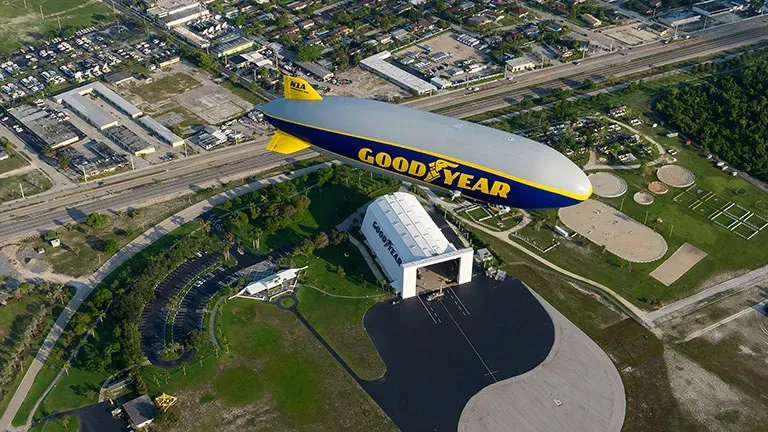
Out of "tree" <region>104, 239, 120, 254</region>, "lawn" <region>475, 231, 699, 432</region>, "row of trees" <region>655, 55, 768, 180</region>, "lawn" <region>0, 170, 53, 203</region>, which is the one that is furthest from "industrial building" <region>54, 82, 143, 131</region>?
"row of trees" <region>655, 55, 768, 180</region>

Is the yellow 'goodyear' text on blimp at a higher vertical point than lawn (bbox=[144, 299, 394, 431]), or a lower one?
higher

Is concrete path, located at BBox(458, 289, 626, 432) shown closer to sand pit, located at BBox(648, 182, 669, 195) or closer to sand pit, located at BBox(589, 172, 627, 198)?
sand pit, located at BBox(589, 172, 627, 198)

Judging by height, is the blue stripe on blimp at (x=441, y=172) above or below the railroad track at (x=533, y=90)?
above

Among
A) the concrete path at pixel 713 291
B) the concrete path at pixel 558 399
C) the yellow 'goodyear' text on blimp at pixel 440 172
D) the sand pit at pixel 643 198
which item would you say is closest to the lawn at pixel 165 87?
the yellow 'goodyear' text on blimp at pixel 440 172

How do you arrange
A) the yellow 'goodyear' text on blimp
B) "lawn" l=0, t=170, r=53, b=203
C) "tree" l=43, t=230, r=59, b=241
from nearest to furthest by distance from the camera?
the yellow 'goodyear' text on blimp < "tree" l=43, t=230, r=59, b=241 < "lawn" l=0, t=170, r=53, b=203

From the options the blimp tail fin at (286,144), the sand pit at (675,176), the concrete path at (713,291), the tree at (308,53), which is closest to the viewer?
the concrete path at (713,291)

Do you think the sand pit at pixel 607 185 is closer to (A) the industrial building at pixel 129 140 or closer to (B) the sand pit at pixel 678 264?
(B) the sand pit at pixel 678 264

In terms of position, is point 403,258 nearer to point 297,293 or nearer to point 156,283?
point 297,293
